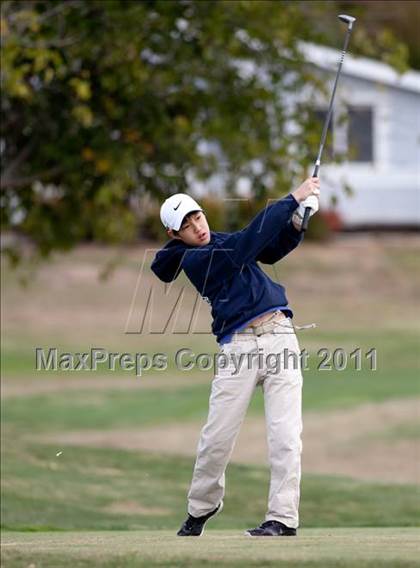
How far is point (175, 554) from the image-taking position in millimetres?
7098

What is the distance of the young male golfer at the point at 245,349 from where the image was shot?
795cm

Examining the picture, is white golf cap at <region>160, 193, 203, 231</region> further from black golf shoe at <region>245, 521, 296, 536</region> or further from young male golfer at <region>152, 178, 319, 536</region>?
black golf shoe at <region>245, 521, 296, 536</region>

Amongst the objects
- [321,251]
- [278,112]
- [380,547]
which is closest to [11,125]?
[278,112]

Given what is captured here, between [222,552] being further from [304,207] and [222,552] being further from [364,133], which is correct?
[364,133]

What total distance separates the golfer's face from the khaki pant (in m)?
0.58

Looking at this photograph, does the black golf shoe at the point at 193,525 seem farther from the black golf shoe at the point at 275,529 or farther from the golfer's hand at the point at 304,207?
the golfer's hand at the point at 304,207

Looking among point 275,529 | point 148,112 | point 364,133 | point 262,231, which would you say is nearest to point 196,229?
point 262,231

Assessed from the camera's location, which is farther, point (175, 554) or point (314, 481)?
point (314, 481)

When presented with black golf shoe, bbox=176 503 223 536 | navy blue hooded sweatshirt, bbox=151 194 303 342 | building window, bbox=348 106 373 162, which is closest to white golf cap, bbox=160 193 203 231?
navy blue hooded sweatshirt, bbox=151 194 303 342

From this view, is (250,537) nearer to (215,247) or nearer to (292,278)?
(215,247)

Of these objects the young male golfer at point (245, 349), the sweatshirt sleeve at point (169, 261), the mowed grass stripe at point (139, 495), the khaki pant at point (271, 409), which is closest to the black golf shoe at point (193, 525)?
the young male golfer at point (245, 349)

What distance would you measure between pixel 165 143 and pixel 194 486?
9.09 m

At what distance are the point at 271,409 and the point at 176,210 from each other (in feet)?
4.13

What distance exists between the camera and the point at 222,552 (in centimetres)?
718
